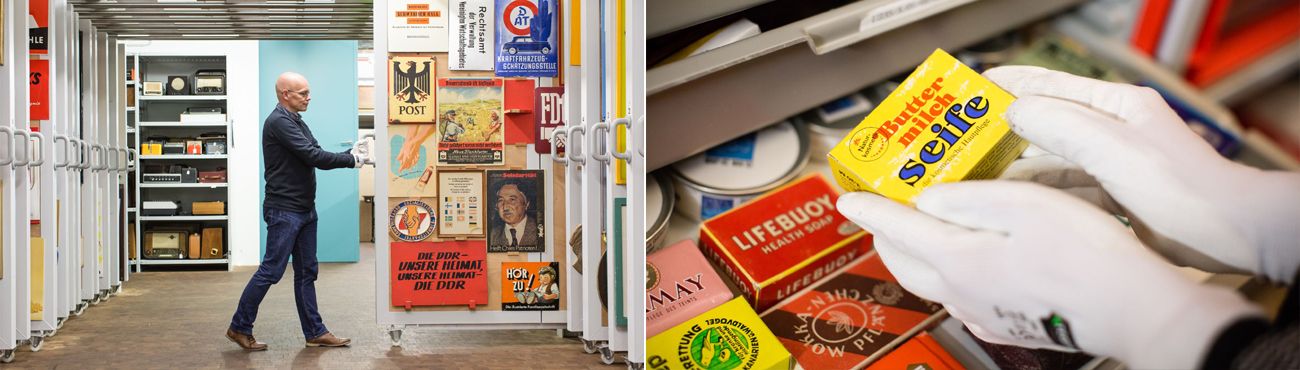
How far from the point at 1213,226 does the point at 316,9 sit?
19.0ft

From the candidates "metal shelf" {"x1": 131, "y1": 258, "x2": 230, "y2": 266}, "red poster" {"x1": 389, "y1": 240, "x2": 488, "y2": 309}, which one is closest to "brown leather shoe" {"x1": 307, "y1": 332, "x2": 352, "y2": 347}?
"red poster" {"x1": 389, "y1": 240, "x2": 488, "y2": 309}

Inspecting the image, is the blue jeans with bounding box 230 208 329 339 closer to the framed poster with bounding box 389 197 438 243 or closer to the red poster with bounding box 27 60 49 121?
the framed poster with bounding box 389 197 438 243

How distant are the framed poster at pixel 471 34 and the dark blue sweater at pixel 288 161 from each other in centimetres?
68

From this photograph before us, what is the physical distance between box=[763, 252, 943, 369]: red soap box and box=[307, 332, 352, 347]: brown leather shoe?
320 cm

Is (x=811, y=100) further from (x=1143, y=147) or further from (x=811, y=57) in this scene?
(x=1143, y=147)

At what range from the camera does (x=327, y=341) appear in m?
4.22

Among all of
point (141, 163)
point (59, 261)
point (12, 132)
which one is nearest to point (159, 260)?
point (141, 163)

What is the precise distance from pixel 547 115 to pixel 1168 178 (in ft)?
10.6

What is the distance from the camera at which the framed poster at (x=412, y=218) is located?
4.06m

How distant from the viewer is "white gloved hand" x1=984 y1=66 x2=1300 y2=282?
93 cm

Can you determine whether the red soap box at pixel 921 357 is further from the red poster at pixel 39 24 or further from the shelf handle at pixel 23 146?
the red poster at pixel 39 24

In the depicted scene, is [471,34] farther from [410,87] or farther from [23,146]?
[23,146]

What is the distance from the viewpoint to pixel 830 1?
138cm

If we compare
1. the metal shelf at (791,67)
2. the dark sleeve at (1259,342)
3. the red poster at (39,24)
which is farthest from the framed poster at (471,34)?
the dark sleeve at (1259,342)
